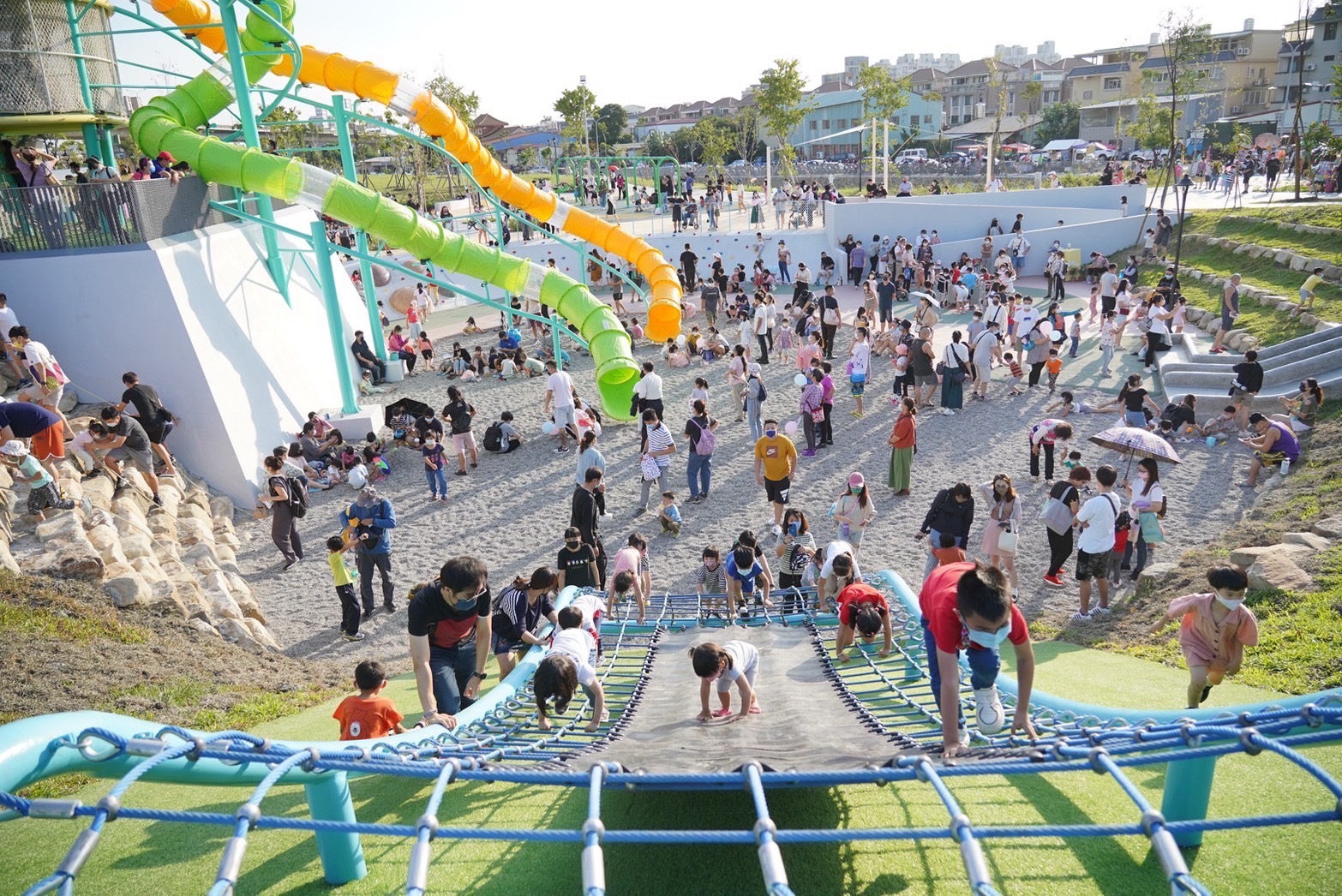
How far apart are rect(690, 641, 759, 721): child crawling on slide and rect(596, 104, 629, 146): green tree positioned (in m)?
68.0

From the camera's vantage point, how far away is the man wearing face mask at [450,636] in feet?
15.3

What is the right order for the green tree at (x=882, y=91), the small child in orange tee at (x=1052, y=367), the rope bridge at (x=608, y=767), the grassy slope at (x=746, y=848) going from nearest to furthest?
the rope bridge at (x=608, y=767) → the grassy slope at (x=746, y=848) → the small child in orange tee at (x=1052, y=367) → the green tree at (x=882, y=91)

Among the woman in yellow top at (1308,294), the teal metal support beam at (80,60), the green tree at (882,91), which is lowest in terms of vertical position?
the woman in yellow top at (1308,294)

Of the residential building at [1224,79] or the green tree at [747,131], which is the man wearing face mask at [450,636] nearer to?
the green tree at [747,131]

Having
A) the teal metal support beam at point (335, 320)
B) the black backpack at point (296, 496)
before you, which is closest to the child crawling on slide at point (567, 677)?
the black backpack at point (296, 496)

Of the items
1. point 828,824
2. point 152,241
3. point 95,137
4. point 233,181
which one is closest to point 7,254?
point 152,241

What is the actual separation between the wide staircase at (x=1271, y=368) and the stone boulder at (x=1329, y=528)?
16.1 feet

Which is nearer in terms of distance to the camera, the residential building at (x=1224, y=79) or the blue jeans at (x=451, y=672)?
the blue jeans at (x=451, y=672)

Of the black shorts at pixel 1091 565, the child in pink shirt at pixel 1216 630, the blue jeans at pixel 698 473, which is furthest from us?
the blue jeans at pixel 698 473

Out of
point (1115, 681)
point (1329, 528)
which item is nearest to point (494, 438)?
point (1115, 681)

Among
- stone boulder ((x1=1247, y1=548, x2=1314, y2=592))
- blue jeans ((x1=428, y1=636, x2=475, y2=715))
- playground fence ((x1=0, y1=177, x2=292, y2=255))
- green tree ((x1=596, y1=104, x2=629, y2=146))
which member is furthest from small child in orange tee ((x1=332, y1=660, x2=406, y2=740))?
green tree ((x1=596, y1=104, x2=629, y2=146))

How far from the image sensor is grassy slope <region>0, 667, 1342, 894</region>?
396 cm

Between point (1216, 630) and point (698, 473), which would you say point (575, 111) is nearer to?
point (698, 473)

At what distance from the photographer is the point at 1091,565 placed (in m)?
7.96
